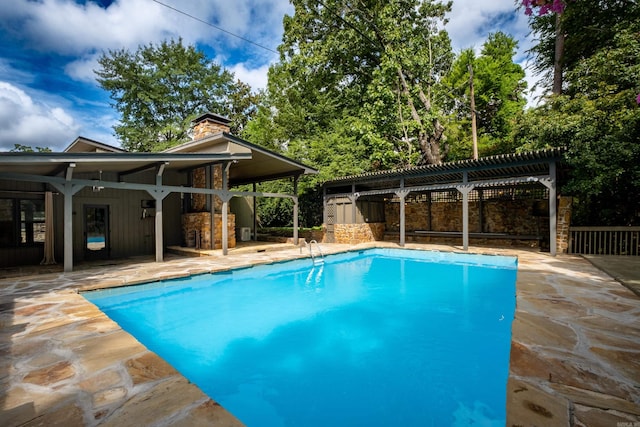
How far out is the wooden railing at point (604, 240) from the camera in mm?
8383

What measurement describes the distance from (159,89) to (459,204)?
72.2 ft

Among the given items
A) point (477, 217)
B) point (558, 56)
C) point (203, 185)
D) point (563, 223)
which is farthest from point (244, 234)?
point (558, 56)

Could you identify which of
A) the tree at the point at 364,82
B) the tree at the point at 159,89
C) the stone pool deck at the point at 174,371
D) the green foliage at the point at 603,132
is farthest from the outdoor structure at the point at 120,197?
the tree at the point at 159,89

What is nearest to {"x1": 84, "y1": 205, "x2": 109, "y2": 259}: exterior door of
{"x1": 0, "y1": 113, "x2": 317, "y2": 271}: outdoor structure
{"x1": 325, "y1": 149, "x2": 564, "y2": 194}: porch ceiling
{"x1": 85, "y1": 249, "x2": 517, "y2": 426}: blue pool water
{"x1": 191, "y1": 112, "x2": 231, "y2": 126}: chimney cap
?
{"x1": 0, "y1": 113, "x2": 317, "y2": 271}: outdoor structure

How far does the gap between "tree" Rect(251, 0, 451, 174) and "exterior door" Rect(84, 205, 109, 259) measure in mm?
9228

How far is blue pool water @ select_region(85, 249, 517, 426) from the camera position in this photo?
2.64 meters

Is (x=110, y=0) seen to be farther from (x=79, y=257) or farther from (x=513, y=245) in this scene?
(x=513, y=245)

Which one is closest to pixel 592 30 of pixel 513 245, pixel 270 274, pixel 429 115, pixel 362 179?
pixel 429 115

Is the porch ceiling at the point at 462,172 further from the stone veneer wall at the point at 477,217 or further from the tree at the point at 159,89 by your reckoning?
the tree at the point at 159,89

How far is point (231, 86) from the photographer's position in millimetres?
25047

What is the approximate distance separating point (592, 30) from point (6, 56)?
25.8m

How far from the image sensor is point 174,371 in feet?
8.09

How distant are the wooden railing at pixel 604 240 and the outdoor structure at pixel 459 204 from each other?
30cm

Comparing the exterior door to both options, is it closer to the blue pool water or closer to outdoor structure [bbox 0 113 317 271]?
outdoor structure [bbox 0 113 317 271]
